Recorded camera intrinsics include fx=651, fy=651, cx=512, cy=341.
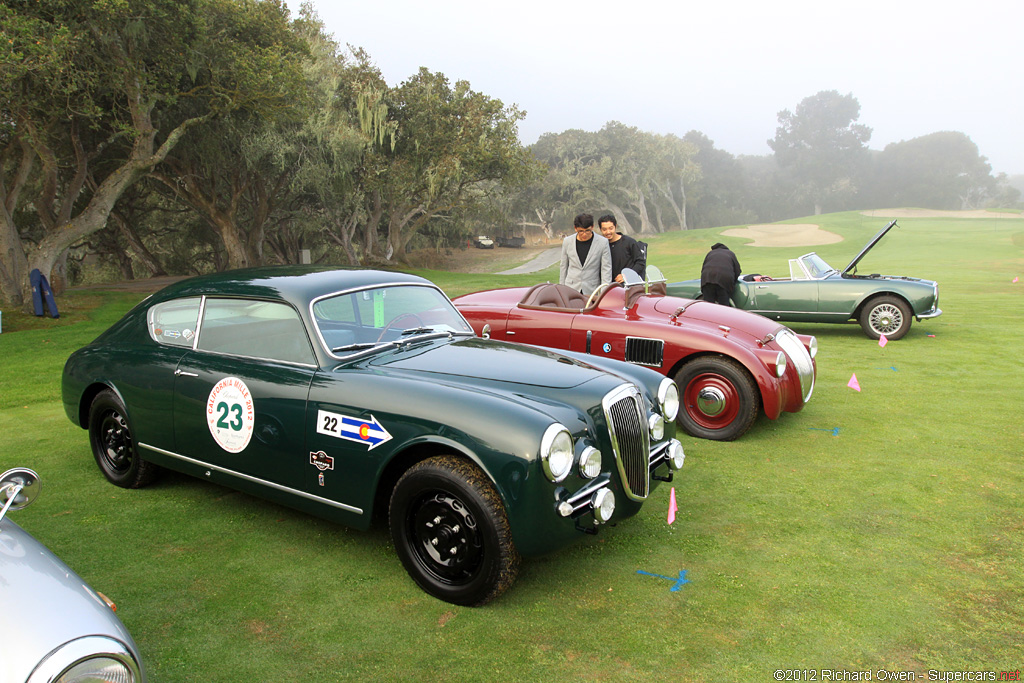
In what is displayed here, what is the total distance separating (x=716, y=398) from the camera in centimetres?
577

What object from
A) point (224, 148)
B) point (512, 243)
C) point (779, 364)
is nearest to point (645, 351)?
point (779, 364)

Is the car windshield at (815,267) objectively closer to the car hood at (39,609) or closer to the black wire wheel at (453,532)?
the black wire wheel at (453,532)

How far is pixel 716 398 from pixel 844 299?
608cm

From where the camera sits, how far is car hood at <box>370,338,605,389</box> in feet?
11.9

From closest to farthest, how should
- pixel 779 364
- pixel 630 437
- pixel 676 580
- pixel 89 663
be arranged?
pixel 89 663
pixel 676 580
pixel 630 437
pixel 779 364

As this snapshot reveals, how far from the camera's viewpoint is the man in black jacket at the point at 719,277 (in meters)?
9.13

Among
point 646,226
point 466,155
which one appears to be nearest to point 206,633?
point 466,155

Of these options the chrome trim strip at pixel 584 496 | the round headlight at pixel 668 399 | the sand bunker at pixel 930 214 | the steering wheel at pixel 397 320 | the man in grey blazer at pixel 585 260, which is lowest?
the chrome trim strip at pixel 584 496

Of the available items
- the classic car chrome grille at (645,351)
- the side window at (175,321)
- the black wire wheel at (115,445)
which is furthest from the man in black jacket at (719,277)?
the black wire wheel at (115,445)

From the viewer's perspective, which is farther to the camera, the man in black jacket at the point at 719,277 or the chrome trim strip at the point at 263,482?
the man in black jacket at the point at 719,277

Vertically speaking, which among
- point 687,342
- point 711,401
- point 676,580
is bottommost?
point 676,580

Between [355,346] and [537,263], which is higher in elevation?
[355,346]

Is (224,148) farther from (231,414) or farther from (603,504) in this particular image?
(603,504)

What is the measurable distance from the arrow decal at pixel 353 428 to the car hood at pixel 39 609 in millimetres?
1470
